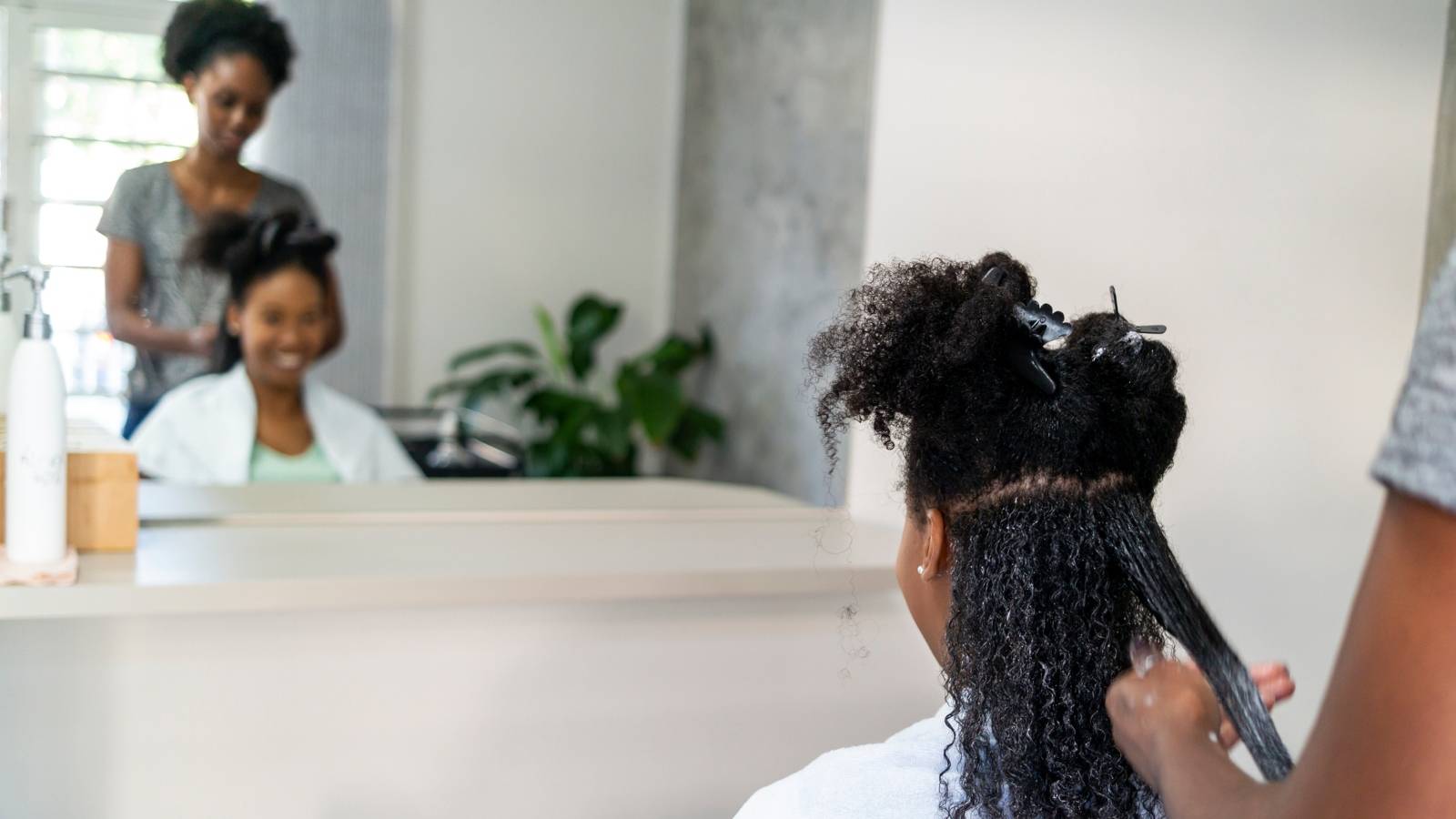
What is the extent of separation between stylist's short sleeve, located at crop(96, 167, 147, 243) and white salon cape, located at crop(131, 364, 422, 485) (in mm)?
221

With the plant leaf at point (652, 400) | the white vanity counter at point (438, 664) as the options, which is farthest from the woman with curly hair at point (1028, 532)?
the plant leaf at point (652, 400)

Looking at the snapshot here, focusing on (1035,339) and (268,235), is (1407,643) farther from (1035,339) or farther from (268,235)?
(268,235)

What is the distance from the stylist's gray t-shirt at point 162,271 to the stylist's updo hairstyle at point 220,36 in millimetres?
153

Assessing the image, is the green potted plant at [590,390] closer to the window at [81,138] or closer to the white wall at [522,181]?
the white wall at [522,181]

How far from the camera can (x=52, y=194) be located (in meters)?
1.58

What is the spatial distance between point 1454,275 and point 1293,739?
1.74 metres

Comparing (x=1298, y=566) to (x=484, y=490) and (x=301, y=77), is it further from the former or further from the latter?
(x=301, y=77)

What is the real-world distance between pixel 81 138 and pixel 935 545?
1330 millimetres

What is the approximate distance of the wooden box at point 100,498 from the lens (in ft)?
3.78

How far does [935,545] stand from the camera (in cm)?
86

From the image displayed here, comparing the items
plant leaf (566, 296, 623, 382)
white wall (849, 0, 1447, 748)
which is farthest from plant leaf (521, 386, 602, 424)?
white wall (849, 0, 1447, 748)

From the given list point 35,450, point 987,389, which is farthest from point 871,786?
point 35,450

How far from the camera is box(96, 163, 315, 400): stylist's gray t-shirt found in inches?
65.7

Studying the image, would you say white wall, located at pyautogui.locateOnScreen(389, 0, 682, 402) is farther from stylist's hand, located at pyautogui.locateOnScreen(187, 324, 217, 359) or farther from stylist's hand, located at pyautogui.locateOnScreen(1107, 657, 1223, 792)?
stylist's hand, located at pyautogui.locateOnScreen(1107, 657, 1223, 792)
